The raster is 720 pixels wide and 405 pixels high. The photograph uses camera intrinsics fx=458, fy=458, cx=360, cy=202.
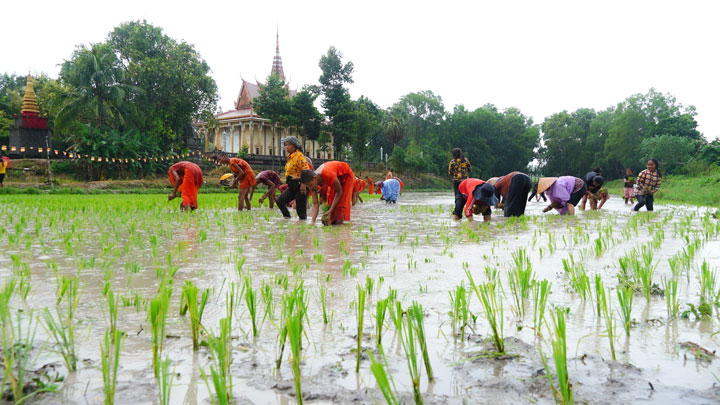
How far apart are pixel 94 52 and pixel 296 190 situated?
24.6 m

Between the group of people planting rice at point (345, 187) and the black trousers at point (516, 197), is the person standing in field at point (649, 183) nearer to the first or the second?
the group of people planting rice at point (345, 187)

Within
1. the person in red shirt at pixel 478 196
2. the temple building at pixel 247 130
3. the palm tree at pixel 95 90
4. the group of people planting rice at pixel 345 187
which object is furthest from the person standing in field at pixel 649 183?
Answer: the temple building at pixel 247 130

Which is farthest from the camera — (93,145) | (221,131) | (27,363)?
(221,131)

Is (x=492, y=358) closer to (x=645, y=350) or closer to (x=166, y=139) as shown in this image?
(x=645, y=350)

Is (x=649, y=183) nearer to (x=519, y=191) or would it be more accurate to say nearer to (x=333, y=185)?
(x=519, y=191)

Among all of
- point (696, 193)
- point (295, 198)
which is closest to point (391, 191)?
point (295, 198)

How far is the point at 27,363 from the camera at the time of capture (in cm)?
157

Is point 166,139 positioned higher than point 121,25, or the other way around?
point 121,25

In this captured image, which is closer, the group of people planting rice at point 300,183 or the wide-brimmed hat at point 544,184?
the group of people planting rice at point 300,183

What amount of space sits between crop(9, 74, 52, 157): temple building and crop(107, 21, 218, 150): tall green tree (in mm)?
5138

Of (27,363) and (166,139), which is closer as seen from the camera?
(27,363)

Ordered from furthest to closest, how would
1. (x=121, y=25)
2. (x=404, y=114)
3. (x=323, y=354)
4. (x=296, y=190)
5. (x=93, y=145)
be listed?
(x=404, y=114), (x=121, y=25), (x=93, y=145), (x=296, y=190), (x=323, y=354)

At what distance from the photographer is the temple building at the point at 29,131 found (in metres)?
26.3

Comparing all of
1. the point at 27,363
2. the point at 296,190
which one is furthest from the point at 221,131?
the point at 27,363
